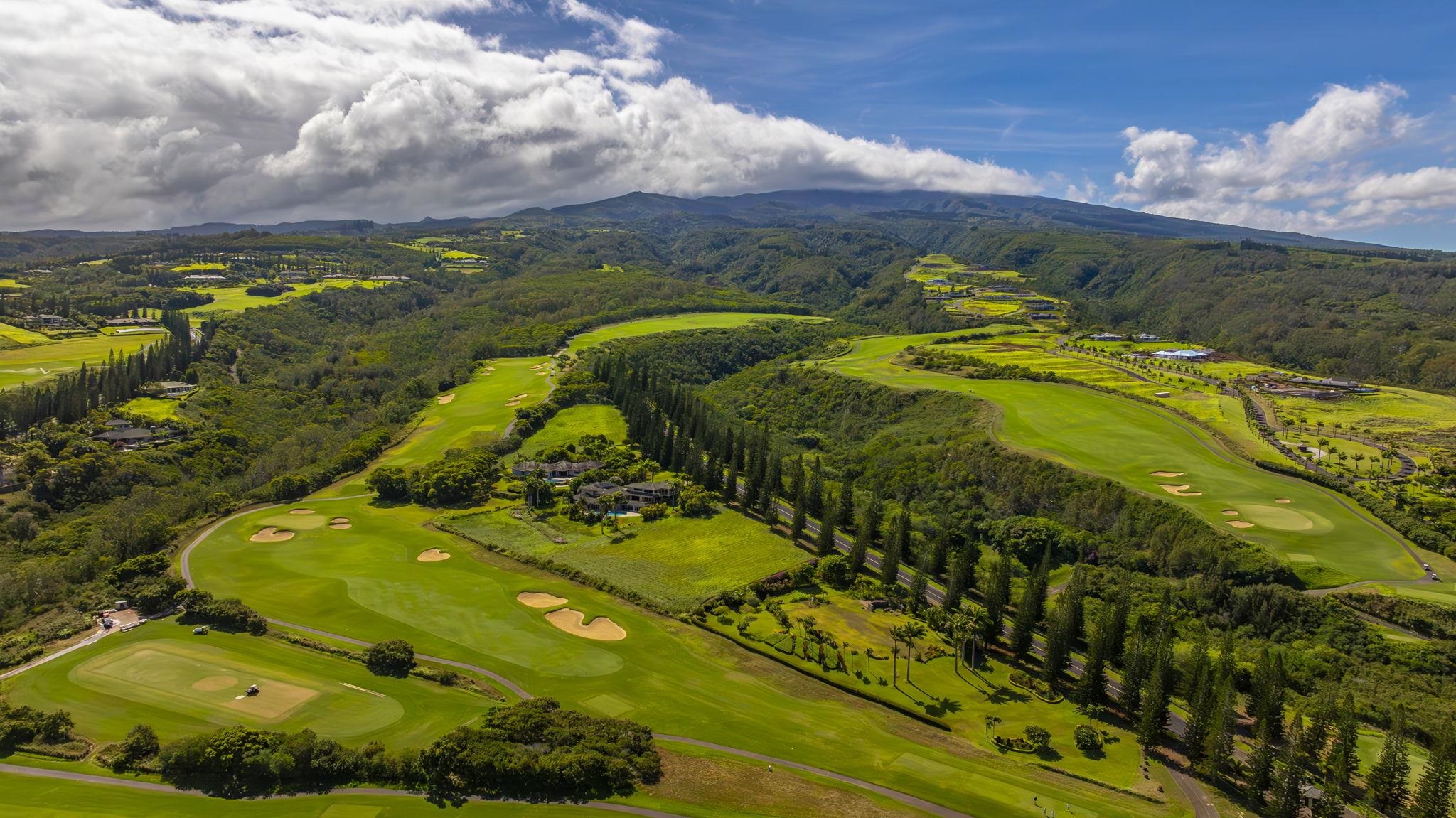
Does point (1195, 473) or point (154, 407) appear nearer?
point (1195, 473)

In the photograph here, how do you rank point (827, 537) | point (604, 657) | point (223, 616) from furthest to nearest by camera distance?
point (827, 537)
point (223, 616)
point (604, 657)

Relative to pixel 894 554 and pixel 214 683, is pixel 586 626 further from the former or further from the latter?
pixel 894 554

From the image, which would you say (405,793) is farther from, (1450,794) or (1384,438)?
(1384,438)

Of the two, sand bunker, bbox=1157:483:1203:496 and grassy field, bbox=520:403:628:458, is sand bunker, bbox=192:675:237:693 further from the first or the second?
sand bunker, bbox=1157:483:1203:496

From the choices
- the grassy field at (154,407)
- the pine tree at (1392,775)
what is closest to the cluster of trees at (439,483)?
the grassy field at (154,407)

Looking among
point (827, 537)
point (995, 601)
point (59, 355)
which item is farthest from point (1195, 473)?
point (59, 355)

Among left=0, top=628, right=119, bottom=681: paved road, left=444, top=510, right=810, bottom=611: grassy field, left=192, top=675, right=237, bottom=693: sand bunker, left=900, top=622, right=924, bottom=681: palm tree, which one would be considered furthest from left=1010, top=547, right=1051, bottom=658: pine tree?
left=0, top=628, right=119, bottom=681: paved road

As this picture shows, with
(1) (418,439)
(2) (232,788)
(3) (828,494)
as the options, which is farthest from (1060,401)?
(2) (232,788)

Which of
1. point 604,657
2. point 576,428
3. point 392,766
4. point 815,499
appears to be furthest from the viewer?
point 576,428
